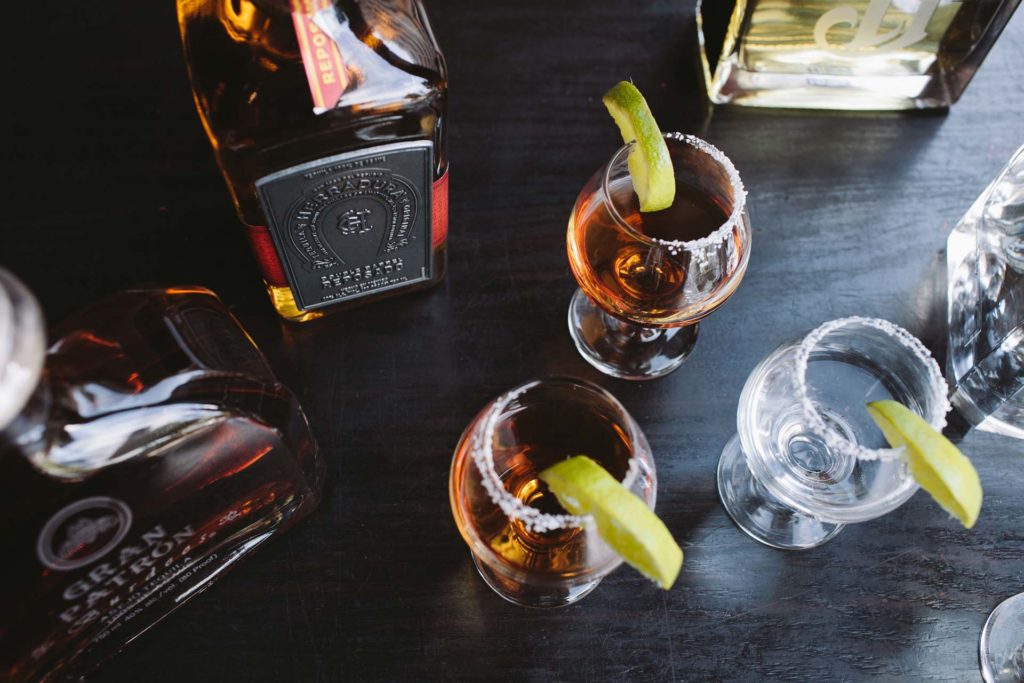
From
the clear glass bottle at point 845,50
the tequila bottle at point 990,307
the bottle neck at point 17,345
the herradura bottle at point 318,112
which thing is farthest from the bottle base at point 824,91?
the bottle neck at point 17,345

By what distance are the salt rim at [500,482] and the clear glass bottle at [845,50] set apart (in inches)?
15.8

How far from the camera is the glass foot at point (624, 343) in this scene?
85cm

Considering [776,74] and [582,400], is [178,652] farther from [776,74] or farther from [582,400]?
[776,74]

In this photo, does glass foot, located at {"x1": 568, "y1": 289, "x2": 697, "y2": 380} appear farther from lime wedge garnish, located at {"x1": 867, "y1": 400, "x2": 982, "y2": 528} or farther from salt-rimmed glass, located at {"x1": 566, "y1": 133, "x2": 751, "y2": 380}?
lime wedge garnish, located at {"x1": 867, "y1": 400, "x2": 982, "y2": 528}

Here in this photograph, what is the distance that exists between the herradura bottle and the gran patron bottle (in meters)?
0.10

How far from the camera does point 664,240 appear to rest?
2.55 ft

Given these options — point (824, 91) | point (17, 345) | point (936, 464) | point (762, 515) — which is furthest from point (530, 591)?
point (824, 91)

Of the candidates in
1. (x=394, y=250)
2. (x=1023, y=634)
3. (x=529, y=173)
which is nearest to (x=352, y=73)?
(x=394, y=250)

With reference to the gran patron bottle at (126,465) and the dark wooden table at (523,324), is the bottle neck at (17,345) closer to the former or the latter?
the gran patron bottle at (126,465)

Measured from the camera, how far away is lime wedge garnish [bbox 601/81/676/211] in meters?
0.71

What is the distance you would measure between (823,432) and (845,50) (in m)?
0.45

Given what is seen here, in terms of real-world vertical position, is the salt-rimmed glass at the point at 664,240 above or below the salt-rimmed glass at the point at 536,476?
above

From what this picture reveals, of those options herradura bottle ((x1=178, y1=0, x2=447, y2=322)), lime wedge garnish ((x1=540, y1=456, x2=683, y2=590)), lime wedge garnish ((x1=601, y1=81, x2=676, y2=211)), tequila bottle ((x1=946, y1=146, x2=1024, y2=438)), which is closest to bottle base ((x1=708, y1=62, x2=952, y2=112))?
tequila bottle ((x1=946, y1=146, x2=1024, y2=438))

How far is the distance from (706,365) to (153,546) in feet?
1.58
